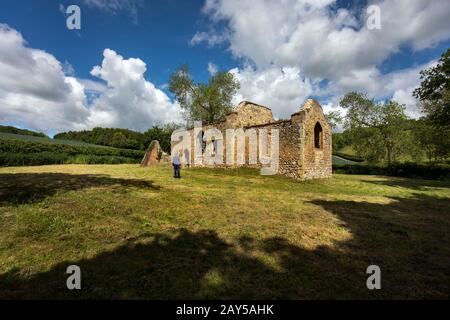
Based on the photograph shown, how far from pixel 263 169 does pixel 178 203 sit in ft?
32.4

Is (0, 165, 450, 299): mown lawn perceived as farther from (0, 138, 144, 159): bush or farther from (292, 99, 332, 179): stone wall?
(0, 138, 144, 159): bush

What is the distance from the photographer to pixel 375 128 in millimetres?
31797

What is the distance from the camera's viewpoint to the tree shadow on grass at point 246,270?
276 centimetres

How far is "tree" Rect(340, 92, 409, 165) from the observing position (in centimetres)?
3017

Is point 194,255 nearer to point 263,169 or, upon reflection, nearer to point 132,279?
point 132,279

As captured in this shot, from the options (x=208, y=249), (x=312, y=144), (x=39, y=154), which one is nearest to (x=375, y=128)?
(x=312, y=144)

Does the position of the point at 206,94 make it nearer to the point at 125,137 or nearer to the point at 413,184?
the point at 413,184

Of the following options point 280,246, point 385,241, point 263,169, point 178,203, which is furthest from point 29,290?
point 263,169

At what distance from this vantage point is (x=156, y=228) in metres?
4.87

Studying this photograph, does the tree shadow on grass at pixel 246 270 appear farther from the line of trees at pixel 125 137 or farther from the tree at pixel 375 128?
the line of trees at pixel 125 137

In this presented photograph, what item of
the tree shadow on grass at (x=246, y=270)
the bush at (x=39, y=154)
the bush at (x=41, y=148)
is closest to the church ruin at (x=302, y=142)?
the tree shadow on grass at (x=246, y=270)

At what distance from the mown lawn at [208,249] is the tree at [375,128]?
94.8 feet

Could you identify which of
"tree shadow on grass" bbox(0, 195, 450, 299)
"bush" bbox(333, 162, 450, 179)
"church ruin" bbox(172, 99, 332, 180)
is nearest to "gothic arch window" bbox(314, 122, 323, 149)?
"church ruin" bbox(172, 99, 332, 180)

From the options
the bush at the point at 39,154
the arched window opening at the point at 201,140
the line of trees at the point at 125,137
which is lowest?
the bush at the point at 39,154
